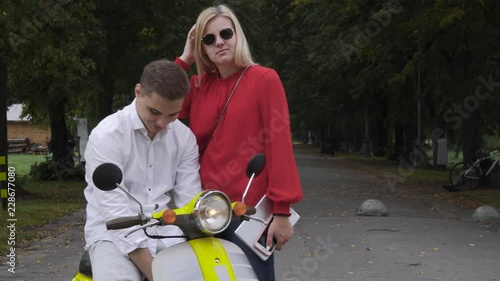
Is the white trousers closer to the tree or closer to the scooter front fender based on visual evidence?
the scooter front fender

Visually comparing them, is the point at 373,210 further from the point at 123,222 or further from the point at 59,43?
the point at 123,222

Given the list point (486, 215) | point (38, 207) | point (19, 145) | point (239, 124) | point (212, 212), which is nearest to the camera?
point (212, 212)

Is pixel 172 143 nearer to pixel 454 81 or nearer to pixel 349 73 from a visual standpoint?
pixel 454 81

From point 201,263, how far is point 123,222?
33 centimetres

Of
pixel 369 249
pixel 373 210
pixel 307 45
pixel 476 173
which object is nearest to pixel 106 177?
pixel 369 249

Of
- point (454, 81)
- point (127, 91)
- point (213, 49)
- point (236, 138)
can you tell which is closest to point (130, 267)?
point (236, 138)

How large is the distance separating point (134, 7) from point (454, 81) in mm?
10583

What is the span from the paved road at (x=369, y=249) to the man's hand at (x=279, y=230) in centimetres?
588

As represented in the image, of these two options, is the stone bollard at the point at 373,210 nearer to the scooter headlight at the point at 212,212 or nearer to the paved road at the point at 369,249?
the paved road at the point at 369,249

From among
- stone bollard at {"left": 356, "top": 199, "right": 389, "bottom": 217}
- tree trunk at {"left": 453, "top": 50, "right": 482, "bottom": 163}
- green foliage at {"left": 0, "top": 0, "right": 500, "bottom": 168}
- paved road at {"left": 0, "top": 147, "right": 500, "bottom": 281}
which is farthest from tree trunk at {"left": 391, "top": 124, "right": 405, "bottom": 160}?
stone bollard at {"left": 356, "top": 199, "right": 389, "bottom": 217}

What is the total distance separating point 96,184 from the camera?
3525 millimetres

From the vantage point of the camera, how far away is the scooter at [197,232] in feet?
11.4

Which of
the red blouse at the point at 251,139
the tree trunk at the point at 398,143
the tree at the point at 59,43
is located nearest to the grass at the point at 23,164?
the tree at the point at 59,43

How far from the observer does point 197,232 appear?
3.54m
